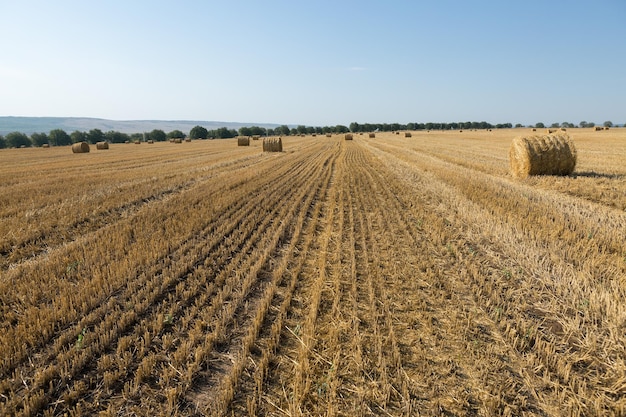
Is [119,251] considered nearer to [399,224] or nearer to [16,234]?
[16,234]

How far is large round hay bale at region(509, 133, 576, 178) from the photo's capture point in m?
12.1

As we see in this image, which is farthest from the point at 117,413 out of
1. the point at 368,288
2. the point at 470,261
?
the point at 470,261

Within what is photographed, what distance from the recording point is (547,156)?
12.1 meters

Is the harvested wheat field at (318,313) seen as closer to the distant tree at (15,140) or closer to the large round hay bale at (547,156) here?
the large round hay bale at (547,156)

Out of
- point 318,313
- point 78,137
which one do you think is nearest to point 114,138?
point 78,137

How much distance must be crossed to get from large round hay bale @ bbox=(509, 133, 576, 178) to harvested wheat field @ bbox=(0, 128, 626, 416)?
159 inches

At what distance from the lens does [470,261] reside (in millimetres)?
5379

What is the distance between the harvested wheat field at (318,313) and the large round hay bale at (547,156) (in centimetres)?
405

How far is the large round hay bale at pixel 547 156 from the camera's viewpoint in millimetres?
12125

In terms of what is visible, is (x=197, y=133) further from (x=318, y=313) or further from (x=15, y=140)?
(x=318, y=313)

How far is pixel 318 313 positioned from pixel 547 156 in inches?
492

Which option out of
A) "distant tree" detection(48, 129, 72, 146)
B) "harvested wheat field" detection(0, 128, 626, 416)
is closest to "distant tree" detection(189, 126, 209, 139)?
"distant tree" detection(48, 129, 72, 146)

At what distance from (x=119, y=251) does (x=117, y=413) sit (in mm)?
4023

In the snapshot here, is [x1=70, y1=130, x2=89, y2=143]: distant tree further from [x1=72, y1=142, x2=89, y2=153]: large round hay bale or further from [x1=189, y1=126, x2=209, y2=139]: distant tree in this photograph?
[x1=72, y1=142, x2=89, y2=153]: large round hay bale
